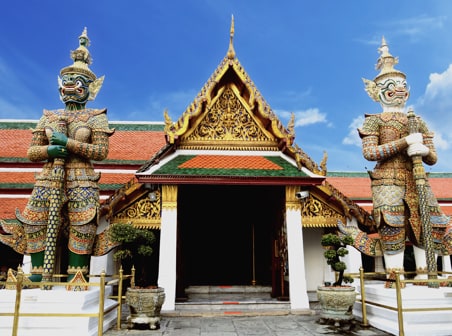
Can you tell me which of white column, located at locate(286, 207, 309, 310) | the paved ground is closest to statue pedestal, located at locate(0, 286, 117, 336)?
the paved ground

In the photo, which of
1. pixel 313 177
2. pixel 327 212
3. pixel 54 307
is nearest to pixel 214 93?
pixel 313 177

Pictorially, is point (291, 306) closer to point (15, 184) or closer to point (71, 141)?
point (71, 141)

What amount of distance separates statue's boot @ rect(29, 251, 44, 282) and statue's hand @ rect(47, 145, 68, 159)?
5.07 feet

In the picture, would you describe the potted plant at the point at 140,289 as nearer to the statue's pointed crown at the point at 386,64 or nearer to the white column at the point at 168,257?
the white column at the point at 168,257

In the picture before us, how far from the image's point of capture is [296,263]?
6.63 meters

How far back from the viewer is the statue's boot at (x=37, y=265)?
5.48 m

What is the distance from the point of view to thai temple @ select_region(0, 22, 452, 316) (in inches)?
Result: 262

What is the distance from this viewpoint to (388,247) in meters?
5.70

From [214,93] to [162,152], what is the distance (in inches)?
68.1

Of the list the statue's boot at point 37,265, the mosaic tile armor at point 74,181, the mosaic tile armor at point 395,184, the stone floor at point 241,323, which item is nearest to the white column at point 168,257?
the stone floor at point 241,323

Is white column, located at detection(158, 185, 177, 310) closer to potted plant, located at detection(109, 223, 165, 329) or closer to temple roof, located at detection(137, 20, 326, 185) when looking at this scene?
temple roof, located at detection(137, 20, 326, 185)

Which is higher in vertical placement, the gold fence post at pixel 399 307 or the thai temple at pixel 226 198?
the thai temple at pixel 226 198

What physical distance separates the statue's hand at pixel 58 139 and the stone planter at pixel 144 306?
2.54 metres

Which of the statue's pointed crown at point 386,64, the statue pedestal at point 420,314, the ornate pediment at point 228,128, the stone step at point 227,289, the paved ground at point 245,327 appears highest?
the statue's pointed crown at point 386,64
